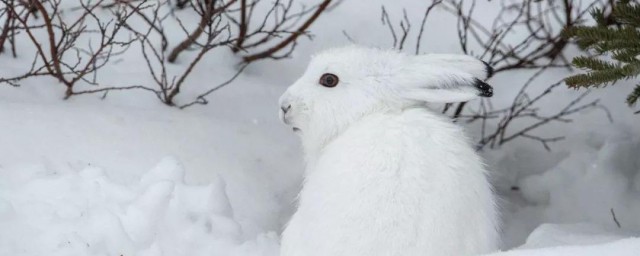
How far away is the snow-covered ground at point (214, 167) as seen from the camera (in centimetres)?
340

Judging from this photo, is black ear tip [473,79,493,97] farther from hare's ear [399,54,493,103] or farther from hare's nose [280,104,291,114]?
hare's nose [280,104,291,114]

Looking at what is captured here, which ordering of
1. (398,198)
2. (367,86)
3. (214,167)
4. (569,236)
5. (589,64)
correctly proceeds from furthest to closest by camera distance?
(214,167), (569,236), (367,86), (589,64), (398,198)

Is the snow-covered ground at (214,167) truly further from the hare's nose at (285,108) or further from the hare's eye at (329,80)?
the hare's eye at (329,80)

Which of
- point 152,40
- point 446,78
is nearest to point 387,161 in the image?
point 446,78

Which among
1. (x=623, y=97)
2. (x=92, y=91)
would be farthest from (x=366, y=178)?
(x=623, y=97)

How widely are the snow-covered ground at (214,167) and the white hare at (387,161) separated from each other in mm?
359

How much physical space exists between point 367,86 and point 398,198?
64 cm

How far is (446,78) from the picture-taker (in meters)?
3.17

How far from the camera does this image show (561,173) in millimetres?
4520


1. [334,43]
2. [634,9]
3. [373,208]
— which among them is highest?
[634,9]

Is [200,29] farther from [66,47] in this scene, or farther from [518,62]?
[518,62]

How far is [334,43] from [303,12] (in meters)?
0.32

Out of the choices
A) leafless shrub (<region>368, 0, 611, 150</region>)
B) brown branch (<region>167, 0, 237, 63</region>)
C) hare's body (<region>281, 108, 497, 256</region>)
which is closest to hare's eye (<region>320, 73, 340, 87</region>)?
hare's body (<region>281, 108, 497, 256</region>)

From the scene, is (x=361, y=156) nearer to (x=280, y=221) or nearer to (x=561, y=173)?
(x=280, y=221)
